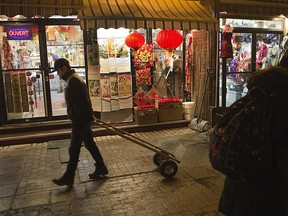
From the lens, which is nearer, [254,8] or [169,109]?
[254,8]

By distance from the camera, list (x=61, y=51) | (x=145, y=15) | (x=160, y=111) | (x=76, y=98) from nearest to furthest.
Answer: (x=76, y=98), (x=145, y=15), (x=61, y=51), (x=160, y=111)

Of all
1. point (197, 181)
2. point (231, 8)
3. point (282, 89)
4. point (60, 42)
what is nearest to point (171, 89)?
point (231, 8)

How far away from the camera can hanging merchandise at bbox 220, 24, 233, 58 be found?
26.1 feet

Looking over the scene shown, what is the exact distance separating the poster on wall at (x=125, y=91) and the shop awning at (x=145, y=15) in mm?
2250

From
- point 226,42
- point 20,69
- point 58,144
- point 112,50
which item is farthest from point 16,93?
point 226,42

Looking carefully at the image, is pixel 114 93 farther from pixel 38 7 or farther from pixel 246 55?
pixel 246 55

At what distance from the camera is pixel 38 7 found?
5.92 m

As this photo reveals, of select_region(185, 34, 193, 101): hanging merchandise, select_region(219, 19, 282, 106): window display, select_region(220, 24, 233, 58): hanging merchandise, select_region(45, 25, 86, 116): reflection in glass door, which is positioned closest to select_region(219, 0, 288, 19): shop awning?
select_region(220, 24, 233, 58): hanging merchandise

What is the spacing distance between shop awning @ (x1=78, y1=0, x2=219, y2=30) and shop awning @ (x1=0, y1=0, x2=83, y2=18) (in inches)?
9.6

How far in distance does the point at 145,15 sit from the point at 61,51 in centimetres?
282

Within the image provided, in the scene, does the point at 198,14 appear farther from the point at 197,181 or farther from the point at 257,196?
the point at 257,196

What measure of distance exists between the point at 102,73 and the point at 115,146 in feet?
7.86

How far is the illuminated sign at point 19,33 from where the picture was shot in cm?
763

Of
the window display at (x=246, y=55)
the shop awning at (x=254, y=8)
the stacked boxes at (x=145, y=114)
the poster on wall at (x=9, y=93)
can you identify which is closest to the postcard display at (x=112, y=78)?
the stacked boxes at (x=145, y=114)
